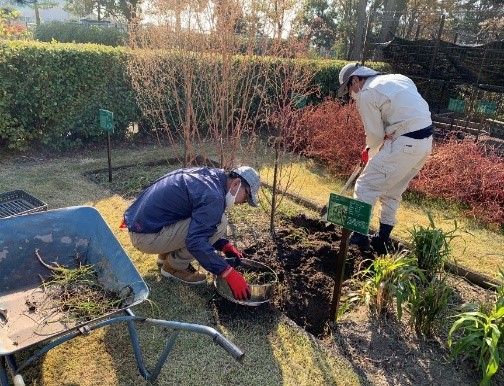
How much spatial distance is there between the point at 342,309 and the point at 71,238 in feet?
6.19

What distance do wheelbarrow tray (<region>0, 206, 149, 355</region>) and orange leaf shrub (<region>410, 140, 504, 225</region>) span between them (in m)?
4.19

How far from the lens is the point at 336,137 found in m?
6.21

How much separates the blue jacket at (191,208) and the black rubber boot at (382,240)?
1.91 m


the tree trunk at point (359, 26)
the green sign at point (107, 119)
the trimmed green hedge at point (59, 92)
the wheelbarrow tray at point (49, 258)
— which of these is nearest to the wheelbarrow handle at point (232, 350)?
the wheelbarrow tray at point (49, 258)

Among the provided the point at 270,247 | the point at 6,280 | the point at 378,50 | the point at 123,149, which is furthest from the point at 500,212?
the point at 378,50

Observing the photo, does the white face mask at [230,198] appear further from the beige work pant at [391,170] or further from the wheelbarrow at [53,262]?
the beige work pant at [391,170]

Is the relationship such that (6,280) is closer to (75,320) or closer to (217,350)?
(75,320)

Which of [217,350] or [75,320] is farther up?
[75,320]

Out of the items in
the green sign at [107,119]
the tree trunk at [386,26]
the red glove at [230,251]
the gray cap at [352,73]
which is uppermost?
the tree trunk at [386,26]

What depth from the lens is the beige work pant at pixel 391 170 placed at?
3.61 meters

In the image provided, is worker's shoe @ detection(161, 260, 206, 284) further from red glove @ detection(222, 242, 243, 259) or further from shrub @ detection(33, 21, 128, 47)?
shrub @ detection(33, 21, 128, 47)

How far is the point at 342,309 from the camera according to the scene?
293 centimetres

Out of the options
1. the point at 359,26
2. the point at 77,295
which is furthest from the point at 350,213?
the point at 359,26

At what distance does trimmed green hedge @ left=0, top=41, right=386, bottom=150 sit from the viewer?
18.3 ft
